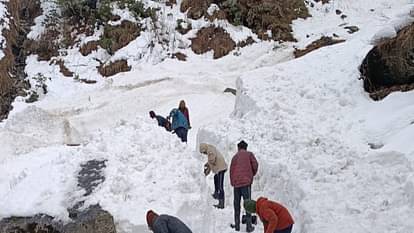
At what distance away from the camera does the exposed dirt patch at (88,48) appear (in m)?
22.0

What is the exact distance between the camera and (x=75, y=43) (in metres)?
22.6

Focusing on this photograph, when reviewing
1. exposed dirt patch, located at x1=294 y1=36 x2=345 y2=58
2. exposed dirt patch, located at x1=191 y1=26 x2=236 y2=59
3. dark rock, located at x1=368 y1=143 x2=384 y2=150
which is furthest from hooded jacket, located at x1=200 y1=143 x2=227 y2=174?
exposed dirt patch, located at x1=191 y1=26 x2=236 y2=59

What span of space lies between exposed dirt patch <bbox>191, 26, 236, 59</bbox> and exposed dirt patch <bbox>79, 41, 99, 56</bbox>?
12.0ft

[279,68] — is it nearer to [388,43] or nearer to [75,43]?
[388,43]

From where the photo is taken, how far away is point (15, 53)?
72.6ft

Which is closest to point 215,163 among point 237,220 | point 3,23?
point 237,220

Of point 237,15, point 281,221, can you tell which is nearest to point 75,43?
point 237,15

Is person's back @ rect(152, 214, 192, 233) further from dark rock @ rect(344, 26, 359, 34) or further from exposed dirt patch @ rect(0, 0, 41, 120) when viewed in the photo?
dark rock @ rect(344, 26, 359, 34)

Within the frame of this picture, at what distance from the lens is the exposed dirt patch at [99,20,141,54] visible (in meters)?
22.0

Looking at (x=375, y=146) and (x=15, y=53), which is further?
(x=15, y=53)

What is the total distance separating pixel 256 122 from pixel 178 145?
277 centimetres

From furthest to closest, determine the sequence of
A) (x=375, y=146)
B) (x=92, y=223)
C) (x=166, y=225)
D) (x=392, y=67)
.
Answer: (x=392, y=67) → (x=375, y=146) → (x=92, y=223) → (x=166, y=225)

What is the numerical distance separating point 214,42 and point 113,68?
3.89m

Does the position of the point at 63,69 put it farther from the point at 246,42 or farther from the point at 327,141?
the point at 327,141
